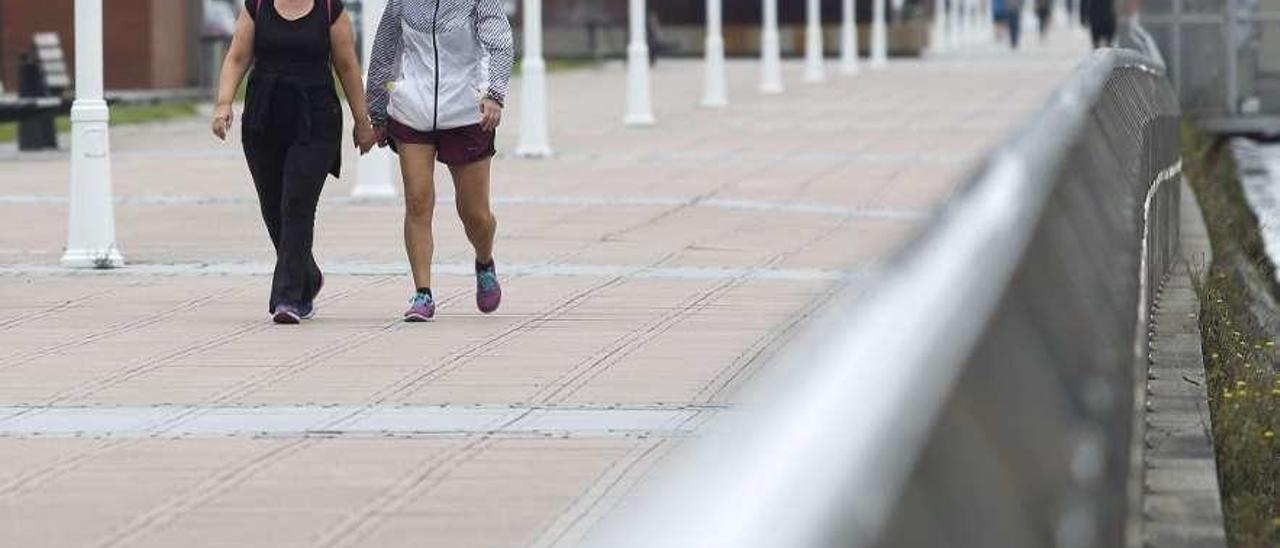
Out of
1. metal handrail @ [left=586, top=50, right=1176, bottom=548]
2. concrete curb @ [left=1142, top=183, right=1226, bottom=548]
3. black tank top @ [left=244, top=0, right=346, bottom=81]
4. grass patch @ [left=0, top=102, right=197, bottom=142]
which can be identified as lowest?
grass patch @ [left=0, top=102, right=197, bottom=142]

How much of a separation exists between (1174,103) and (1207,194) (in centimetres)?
388

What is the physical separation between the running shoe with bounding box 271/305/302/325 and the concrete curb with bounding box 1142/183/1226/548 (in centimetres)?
334

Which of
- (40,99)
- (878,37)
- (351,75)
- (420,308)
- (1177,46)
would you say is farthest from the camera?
(878,37)

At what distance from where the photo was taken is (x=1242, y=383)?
9.97m

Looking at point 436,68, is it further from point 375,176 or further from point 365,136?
point 375,176

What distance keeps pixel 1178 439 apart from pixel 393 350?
3535mm

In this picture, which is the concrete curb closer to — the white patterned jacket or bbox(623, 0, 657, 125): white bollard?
the white patterned jacket

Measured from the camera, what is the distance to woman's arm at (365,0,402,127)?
41.3ft

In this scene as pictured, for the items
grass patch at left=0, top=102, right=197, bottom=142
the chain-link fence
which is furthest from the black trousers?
the chain-link fence

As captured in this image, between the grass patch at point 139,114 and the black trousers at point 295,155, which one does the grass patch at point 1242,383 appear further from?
the grass patch at point 139,114

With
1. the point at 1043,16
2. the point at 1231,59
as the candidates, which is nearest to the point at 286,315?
the point at 1231,59

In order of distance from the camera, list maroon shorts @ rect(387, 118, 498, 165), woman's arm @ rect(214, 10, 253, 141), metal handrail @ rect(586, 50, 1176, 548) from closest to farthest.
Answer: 1. metal handrail @ rect(586, 50, 1176, 548)
2. maroon shorts @ rect(387, 118, 498, 165)
3. woman's arm @ rect(214, 10, 253, 141)

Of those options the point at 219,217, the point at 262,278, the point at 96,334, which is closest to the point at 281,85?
the point at 96,334

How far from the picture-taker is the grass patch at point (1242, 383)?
8.17 m
